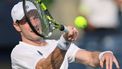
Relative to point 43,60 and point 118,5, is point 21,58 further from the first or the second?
point 118,5

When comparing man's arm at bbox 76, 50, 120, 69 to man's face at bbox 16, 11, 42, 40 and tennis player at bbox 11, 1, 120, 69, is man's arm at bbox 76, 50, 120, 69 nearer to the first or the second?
tennis player at bbox 11, 1, 120, 69

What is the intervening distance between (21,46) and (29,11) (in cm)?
47

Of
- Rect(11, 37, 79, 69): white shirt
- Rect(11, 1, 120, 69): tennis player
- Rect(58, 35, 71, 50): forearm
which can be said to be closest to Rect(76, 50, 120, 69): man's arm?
Rect(11, 1, 120, 69): tennis player

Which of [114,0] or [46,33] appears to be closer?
[46,33]

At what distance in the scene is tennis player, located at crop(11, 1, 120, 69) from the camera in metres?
7.09

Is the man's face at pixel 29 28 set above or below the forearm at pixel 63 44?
above

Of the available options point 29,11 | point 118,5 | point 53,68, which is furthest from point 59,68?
point 118,5

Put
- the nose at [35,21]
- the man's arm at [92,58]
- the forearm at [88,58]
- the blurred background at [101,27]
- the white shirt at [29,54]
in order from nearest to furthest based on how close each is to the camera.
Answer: the man's arm at [92,58]
the nose at [35,21]
the white shirt at [29,54]
the forearm at [88,58]
the blurred background at [101,27]

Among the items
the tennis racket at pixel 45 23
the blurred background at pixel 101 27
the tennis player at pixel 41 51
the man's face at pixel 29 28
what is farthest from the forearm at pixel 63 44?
the blurred background at pixel 101 27

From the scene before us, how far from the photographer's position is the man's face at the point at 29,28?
277 inches

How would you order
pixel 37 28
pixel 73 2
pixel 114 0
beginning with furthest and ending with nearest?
pixel 73 2 < pixel 114 0 < pixel 37 28

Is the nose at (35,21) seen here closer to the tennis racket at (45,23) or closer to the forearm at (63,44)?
the tennis racket at (45,23)

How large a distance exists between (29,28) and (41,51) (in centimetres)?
32

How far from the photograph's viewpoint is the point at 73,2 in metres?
14.0
